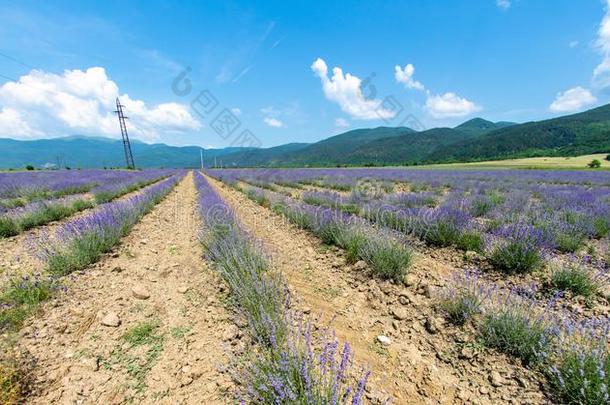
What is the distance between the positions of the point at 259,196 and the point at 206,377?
8670 mm

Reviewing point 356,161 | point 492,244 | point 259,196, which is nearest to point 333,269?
point 492,244

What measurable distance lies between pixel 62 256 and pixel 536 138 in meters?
134

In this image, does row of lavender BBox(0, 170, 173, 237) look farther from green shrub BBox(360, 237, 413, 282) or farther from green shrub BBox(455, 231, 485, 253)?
green shrub BBox(455, 231, 485, 253)

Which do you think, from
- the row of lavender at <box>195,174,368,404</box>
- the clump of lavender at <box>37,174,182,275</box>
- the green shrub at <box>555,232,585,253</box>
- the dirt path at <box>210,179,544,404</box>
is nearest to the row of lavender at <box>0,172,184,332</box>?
the clump of lavender at <box>37,174,182,275</box>

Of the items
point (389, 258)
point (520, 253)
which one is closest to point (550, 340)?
point (389, 258)

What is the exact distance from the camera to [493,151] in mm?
97250

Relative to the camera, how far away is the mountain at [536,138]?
9244 cm

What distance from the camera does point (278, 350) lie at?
1880 mm

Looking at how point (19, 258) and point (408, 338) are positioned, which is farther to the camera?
point (19, 258)

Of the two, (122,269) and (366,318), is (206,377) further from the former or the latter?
(122,269)

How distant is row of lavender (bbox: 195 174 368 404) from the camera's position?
1.42 meters

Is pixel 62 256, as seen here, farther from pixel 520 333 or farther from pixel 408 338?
pixel 520 333

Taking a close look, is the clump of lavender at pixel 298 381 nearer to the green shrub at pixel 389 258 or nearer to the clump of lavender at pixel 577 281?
the green shrub at pixel 389 258

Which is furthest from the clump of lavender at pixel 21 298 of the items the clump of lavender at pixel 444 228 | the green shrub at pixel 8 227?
the clump of lavender at pixel 444 228
